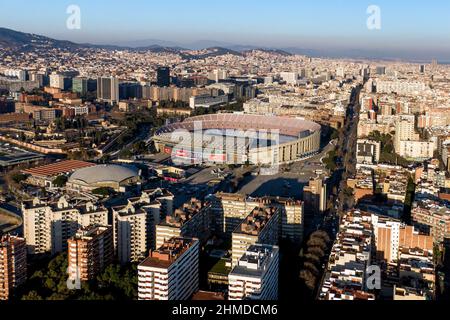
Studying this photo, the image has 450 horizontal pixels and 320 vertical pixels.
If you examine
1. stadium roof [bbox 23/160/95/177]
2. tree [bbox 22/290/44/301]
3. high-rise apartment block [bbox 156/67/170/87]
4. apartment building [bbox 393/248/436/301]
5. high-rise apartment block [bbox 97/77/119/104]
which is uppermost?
high-rise apartment block [bbox 156/67/170/87]

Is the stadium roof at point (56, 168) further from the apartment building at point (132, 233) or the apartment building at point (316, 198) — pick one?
the apartment building at point (316, 198)

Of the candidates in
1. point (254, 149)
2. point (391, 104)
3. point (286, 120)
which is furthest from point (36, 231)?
point (391, 104)

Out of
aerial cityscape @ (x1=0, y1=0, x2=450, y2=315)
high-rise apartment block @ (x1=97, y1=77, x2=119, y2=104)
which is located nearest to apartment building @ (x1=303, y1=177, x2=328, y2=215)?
aerial cityscape @ (x1=0, y1=0, x2=450, y2=315)

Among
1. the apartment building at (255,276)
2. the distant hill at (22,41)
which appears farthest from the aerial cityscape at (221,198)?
the distant hill at (22,41)

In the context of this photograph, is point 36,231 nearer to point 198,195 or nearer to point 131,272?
point 131,272

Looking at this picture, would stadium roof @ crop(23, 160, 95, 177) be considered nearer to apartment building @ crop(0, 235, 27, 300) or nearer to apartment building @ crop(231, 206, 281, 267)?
apartment building @ crop(0, 235, 27, 300)
